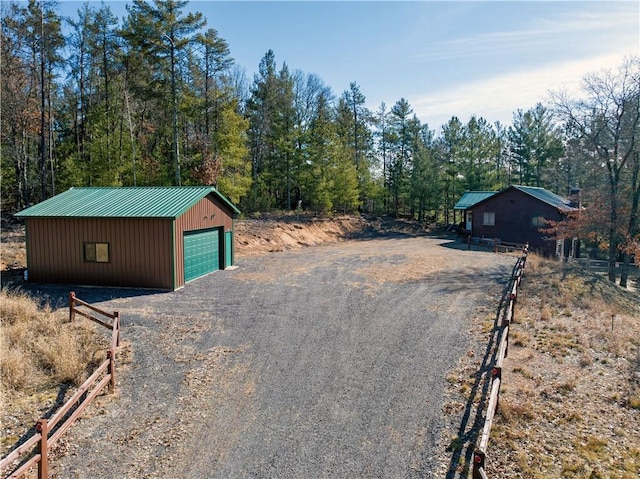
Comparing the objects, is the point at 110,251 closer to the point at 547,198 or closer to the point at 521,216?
the point at 521,216

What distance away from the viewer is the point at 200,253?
19.2 m

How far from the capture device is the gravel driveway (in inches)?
253

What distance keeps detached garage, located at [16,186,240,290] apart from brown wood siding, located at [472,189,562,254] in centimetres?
2439

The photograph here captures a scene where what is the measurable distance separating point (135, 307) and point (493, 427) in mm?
11164

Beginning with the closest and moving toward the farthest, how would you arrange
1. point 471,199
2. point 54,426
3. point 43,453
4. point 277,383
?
point 43,453, point 54,426, point 277,383, point 471,199

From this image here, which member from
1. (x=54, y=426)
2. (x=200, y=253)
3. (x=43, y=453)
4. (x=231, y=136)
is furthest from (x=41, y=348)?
(x=231, y=136)

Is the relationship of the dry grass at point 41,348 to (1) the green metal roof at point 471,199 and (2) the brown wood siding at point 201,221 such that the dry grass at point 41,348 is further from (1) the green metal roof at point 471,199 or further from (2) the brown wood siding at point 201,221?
(1) the green metal roof at point 471,199

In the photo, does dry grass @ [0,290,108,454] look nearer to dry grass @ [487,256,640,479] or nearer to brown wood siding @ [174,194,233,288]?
brown wood siding @ [174,194,233,288]

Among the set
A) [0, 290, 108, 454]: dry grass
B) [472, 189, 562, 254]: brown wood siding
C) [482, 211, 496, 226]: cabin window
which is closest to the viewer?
[0, 290, 108, 454]: dry grass

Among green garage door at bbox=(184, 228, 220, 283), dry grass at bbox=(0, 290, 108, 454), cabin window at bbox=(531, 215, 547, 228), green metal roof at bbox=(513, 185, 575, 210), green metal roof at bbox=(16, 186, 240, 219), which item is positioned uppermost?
green metal roof at bbox=(513, 185, 575, 210)

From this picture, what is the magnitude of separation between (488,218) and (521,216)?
2.67m

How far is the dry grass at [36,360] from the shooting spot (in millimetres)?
7749

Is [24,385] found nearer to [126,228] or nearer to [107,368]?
[107,368]

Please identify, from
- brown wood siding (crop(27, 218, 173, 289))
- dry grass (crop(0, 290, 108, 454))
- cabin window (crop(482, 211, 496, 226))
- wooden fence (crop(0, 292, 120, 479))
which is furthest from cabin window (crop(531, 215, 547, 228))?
dry grass (crop(0, 290, 108, 454))
